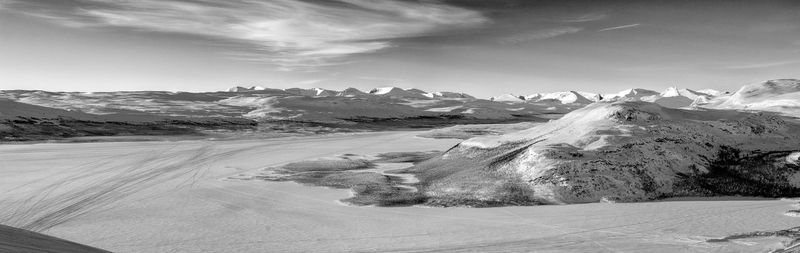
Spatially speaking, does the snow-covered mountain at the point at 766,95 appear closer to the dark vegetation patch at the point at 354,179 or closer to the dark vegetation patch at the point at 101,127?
the dark vegetation patch at the point at 354,179

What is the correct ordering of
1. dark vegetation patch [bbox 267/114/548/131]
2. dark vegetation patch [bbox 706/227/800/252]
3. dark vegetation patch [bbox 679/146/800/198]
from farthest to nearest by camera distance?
dark vegetation patch [bbox 267/114/548/131] → dark vegetation patch [bbox 679/146/800/198] → dark vegetation patch [bbox 706/227/800/252]

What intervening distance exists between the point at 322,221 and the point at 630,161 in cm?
971

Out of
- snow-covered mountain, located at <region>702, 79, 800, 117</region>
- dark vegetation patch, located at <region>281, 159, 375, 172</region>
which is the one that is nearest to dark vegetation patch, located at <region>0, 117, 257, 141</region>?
dark vegetation patch, located at <region>281, 159, 375, 172</region>

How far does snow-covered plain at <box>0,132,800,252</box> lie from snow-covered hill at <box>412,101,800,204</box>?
3.86ft

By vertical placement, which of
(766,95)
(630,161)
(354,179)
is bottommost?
(354,179)

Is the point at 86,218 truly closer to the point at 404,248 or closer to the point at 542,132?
the point at 404,248

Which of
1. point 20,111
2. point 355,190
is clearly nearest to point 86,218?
point 355,190

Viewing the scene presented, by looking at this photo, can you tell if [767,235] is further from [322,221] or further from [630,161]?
[322,221]

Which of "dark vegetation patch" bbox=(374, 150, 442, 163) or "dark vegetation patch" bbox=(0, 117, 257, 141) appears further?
"dark vegetation patch" bbox=(0, 117, 257, 141)

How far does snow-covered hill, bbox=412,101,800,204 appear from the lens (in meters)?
14.9

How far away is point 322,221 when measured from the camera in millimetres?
12508

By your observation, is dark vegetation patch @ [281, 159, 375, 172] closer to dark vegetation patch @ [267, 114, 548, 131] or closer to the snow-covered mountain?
dark vegetation patch @ [267, 114, 548, 131]

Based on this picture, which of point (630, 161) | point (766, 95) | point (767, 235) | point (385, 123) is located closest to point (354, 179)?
point (630, 161)

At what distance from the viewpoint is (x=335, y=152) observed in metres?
30.5
